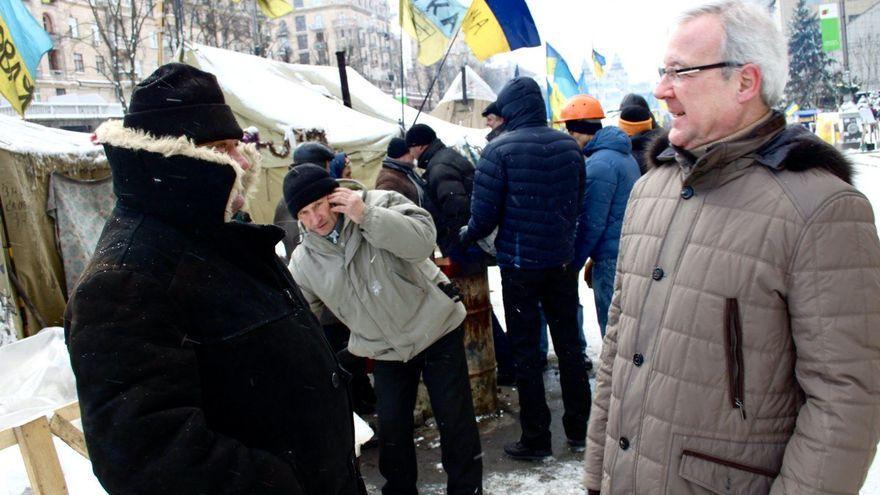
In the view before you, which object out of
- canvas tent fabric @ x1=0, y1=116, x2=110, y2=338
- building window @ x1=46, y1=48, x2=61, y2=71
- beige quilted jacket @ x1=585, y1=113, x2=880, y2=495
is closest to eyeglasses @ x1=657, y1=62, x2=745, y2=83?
beige quilted jacket @ x1=585, y1=113, x2=880, y2=495

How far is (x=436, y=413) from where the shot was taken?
3.67 m

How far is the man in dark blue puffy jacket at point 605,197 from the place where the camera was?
506 centimetres

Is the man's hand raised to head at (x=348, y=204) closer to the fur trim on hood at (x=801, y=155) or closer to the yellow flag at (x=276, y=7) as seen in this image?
the fur trim on hood at (x=801, y=155)

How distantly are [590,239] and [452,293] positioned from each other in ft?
5.88

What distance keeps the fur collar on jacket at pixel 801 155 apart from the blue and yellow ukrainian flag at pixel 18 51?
6.81 meters

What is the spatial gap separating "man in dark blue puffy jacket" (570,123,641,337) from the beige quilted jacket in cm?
308

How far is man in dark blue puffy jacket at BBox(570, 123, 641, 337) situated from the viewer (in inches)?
199

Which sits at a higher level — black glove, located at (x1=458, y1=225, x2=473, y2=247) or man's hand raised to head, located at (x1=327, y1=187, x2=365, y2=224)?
man's hand raised to head, located at (x1=327, y1=187, x2=365, y2=224)

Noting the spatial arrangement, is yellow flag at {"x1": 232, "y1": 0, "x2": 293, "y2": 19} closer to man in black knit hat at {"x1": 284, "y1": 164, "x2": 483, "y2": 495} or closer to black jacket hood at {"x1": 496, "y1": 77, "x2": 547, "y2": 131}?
black jacket hood at {"x1": 496, "y1": 77, "x2": 547, "y2": 131}

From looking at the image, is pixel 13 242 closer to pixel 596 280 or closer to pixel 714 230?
pixel 596 280

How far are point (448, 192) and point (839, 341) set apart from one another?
397cm

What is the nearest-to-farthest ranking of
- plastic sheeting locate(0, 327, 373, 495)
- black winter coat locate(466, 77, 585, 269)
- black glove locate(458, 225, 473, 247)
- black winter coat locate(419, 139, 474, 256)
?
black winter coat locate(466, 77, 585, 269) < black glove locate(458, 225, 473, 247) < plastic sheeting locate(0, 327, 373, 495) < black winter coat locate(419, 139, 474, 256)

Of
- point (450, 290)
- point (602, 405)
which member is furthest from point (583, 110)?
point (602, 405)

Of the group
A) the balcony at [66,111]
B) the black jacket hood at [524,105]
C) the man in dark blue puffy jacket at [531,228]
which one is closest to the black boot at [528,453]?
the man in dark blue puffy jacket at [531,228]
